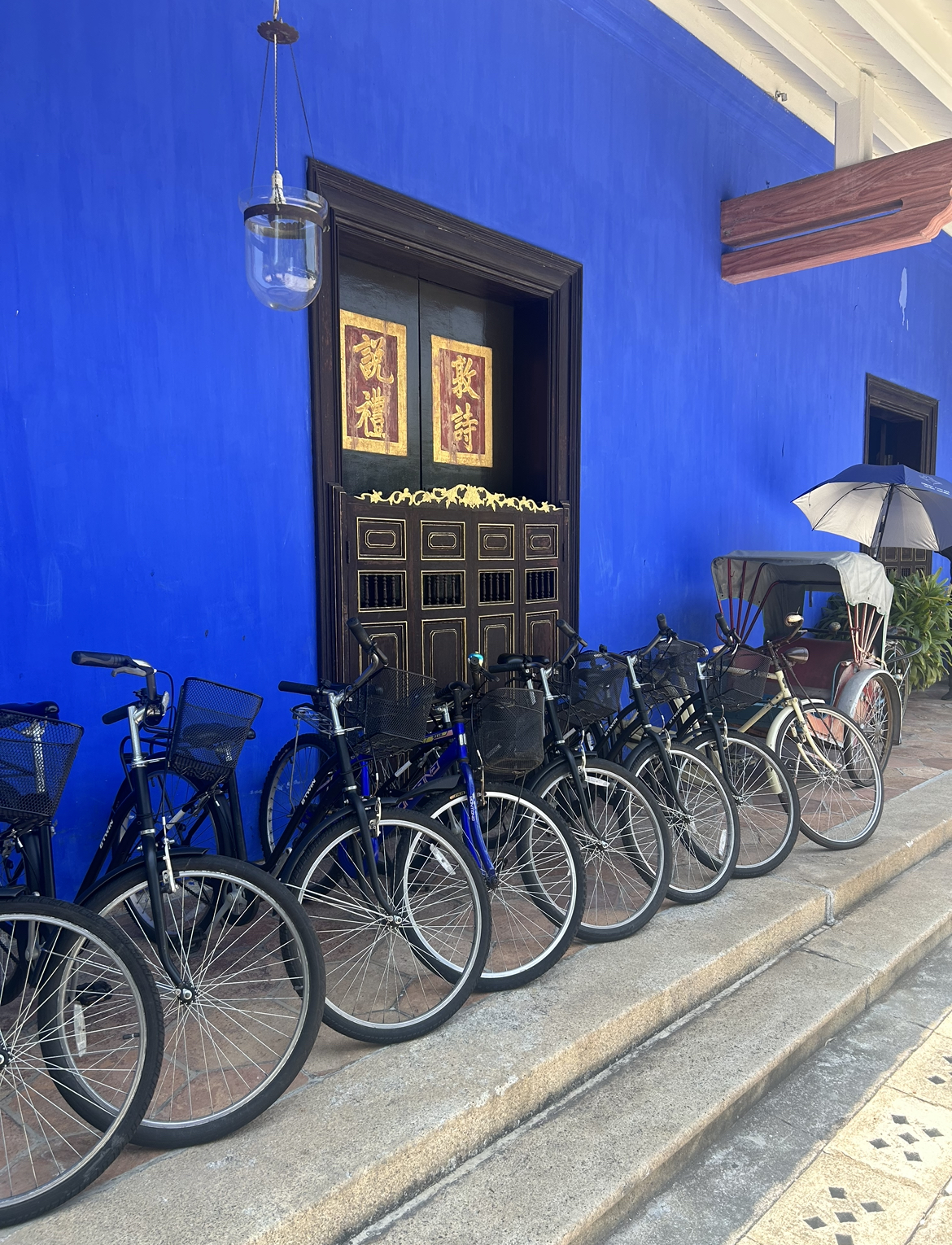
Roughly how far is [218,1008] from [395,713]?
1.10m

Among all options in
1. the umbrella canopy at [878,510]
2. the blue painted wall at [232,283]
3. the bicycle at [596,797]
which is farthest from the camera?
the umbrella canopy at [878,510]

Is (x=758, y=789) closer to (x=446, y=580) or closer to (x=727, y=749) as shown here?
(x=727, y=749)

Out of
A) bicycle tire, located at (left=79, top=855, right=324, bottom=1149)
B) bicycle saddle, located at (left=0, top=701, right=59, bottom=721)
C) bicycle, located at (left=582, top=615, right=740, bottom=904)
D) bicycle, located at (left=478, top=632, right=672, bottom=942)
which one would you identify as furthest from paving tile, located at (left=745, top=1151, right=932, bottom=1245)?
bicycle saddle, located at (left=0, top=701, right=59, bottom=721)

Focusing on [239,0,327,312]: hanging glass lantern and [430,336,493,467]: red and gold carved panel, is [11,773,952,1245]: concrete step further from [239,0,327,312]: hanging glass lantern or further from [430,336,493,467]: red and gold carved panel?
[430,336,493,467]: red and gold carved panel

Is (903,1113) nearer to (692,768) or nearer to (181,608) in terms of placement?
(692,768)

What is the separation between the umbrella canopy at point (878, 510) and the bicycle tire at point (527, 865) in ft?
14.2

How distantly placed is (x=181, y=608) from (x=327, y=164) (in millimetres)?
2121

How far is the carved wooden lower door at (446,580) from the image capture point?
14.3ft

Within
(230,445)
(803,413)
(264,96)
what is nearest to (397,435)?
(230,445)

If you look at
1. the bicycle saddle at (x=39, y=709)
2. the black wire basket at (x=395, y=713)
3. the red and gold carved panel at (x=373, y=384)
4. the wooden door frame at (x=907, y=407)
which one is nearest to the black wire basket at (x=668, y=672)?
the black wire basket at (x=395, y=713)

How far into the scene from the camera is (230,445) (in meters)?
3.79

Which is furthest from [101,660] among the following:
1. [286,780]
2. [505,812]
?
[286,780]

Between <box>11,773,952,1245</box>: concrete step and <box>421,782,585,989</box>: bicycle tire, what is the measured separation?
114 mm

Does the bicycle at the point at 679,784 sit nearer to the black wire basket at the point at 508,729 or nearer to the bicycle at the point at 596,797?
the bicycle at the point at 596,797
